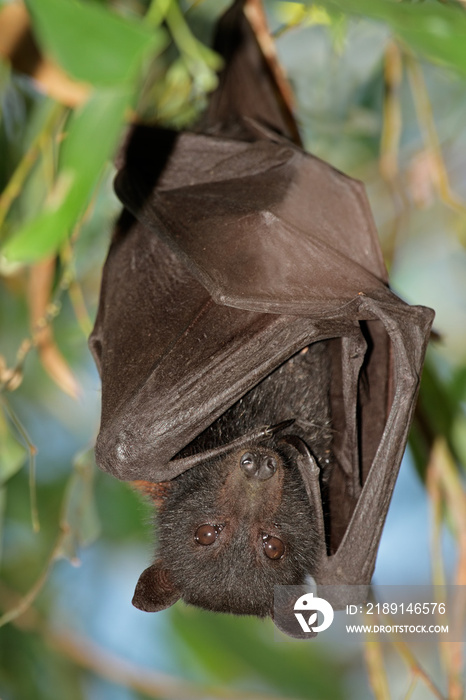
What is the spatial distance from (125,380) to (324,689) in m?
3.67

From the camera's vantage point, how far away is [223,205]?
2924mm

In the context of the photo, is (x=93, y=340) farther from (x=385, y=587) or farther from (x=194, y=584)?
(x=385, y=587)

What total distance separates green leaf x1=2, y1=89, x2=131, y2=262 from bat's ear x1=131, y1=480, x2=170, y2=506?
6.24 ft

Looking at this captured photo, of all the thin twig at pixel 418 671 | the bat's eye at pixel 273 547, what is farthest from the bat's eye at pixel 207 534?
the thin twig at pixel 418 671

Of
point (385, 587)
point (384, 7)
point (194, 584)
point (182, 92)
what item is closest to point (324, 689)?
point (385, 587)

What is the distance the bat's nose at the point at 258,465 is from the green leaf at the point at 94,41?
1797 millimetres

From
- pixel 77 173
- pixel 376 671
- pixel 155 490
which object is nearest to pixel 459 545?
pixel 376 671

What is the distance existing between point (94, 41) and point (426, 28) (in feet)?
2.39

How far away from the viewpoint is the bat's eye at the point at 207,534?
116 inches

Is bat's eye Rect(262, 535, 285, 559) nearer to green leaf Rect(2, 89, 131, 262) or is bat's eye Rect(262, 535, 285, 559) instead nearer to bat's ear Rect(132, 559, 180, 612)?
bat's ear Rect(132, 559, 180, 612)

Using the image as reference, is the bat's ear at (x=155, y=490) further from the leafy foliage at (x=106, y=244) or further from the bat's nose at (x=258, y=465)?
the bat's nose at (x=258, y=465)

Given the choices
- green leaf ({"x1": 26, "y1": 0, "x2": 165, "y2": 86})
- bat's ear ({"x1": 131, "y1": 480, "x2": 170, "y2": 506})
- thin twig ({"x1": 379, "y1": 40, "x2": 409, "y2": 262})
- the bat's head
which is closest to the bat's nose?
the bat's head

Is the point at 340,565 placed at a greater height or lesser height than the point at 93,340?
lesser

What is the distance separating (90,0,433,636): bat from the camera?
2.63 meters
